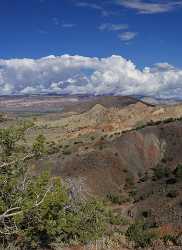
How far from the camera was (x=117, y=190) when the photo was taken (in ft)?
204

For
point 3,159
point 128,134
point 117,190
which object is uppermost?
point 3,159

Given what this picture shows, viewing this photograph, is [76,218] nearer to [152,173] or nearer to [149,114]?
[152,173]

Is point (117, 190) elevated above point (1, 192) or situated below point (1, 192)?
below

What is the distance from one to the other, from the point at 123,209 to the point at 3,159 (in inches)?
1325

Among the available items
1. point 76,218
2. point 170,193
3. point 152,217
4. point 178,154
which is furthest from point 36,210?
point 178,154

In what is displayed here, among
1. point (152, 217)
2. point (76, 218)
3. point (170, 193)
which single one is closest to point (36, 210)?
point (76, 218)

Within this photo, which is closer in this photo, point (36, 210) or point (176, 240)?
point (36, 210)

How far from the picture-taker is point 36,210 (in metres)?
19.4

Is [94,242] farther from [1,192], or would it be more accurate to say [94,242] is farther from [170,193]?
[170,193]

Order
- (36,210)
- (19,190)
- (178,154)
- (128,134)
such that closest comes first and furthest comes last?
(36,210), (19,190), (178,154), (128,134)

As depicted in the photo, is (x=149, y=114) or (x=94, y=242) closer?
(x=94, y=242)

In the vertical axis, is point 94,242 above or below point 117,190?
above

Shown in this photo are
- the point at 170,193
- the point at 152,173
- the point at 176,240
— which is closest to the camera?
the point at 176,240

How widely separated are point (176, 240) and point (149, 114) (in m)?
89.6
